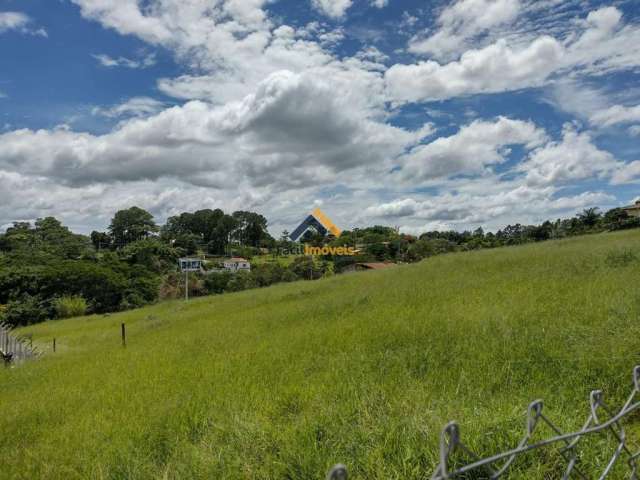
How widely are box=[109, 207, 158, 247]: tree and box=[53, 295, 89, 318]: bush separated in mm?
Result: 51710

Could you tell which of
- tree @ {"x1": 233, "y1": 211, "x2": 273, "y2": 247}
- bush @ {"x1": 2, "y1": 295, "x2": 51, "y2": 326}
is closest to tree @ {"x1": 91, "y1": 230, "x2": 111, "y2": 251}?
tree @ {"x1": 233, "y1": 211, "x2": 273, "y2": 247}

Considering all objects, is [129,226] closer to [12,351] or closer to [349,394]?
[12,351]

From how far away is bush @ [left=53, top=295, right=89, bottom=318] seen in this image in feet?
118

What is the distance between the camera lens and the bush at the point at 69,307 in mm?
35906

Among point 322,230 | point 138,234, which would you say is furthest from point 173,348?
point 138,234

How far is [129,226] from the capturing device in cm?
8681

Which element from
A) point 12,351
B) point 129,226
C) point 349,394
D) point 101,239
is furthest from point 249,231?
point 349,394

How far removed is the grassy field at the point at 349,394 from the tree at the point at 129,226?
8613 cm

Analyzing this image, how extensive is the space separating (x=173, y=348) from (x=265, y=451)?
6512 millimetres

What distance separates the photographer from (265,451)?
2879mm

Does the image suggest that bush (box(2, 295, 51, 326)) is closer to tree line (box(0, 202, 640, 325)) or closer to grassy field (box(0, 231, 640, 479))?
tree line (box(0, 202, 640, 325))

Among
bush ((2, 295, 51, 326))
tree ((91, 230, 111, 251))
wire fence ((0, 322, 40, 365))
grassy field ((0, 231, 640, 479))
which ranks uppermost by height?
tree ((91, 230, 111, 251))

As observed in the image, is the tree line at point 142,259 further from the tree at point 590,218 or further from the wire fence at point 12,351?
the wire fence at point 12,351

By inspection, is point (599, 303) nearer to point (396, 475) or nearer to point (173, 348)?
point (396, 475)
